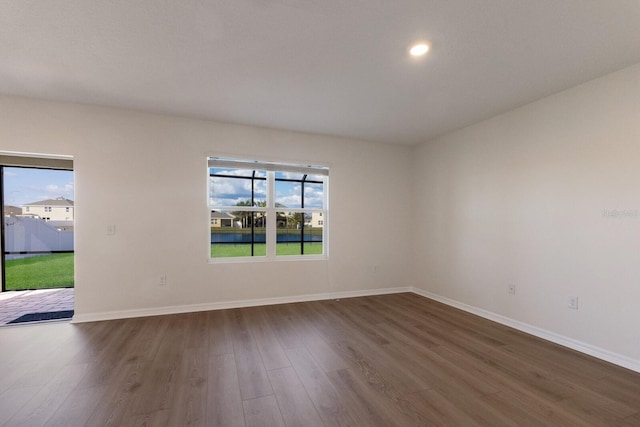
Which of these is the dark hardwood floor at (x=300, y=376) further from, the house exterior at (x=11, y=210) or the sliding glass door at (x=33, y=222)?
the house exterior at (x=11, y=210)

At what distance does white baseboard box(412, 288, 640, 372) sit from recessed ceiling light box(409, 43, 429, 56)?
120 inches

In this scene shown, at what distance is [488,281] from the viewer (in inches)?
140

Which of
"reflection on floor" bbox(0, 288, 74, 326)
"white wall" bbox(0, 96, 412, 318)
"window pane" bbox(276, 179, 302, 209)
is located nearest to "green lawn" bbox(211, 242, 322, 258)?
"white wall" bbox(0, 96, 412, 318)

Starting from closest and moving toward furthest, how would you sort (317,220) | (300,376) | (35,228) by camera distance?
(300,376) < (35,228) < (317,220)

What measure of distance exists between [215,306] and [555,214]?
165 inches

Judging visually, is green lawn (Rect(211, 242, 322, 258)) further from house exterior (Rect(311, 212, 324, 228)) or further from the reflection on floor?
the reflection on floor

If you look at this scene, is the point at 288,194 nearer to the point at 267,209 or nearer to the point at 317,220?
the point at 267,209

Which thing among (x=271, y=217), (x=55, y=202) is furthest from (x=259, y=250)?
(x=55, y=202)

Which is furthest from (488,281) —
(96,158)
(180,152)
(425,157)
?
(96,158)

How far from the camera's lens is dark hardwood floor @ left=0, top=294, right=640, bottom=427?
172cm

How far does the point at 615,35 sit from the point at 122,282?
17.2 ft

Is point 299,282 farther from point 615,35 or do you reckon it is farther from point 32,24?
point 615,35

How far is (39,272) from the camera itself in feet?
14.0

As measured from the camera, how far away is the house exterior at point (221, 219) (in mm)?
3938
